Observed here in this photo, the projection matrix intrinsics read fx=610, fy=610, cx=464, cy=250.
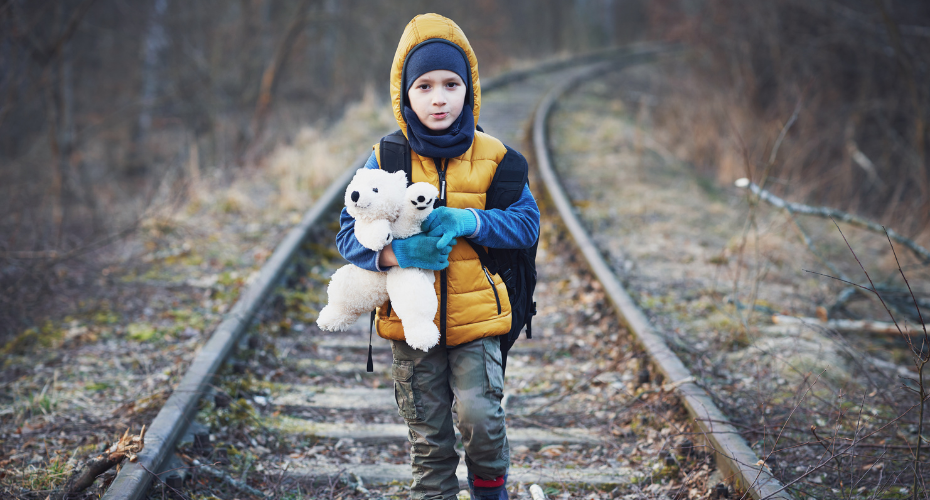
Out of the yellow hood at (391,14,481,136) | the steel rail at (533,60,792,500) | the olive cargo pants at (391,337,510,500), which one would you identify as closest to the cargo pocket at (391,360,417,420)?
the olive cargo pants at (391,337,510,500)

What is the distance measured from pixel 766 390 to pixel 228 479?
278 cm

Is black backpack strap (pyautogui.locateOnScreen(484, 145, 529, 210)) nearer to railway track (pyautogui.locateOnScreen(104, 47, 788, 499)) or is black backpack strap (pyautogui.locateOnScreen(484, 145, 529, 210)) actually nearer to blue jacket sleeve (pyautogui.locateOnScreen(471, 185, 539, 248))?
blue jacket sleeve (pyautogui.locateOnScreen(471, 185, 539, 248))

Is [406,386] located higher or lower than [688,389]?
higher

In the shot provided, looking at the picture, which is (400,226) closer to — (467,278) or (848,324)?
(467,278)

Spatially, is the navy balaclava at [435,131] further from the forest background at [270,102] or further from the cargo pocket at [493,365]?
the forest background at [270,102]

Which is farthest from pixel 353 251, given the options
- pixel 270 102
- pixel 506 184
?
pixel 270 102

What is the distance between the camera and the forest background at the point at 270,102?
598 centimetres

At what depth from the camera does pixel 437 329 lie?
6.75 feet

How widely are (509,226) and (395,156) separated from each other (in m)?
0.49

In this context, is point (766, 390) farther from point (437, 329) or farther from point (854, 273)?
point (854, 273)

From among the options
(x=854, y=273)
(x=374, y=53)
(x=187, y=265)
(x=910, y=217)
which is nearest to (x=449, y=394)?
(x=187, y=265)

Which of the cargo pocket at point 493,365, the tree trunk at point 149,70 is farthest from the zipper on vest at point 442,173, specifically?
the tree trunk at point 149,70

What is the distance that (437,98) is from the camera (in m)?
2.10

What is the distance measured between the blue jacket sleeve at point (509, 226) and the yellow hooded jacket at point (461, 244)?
118 mm
